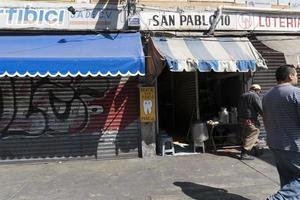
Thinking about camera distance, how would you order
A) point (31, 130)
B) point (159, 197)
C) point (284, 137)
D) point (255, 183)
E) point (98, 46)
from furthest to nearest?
Answer: point (31, 130)
point (98, 46)
point (255, 183)
point (159, 197)
point (284, 137)

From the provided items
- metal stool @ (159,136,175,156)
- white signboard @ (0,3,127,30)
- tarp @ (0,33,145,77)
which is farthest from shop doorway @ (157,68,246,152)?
white signboard @ (0,3,127,30)

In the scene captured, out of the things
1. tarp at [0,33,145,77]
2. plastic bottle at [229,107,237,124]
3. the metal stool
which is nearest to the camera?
tarp at [0,33,145,77]

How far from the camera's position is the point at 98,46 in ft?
32.6

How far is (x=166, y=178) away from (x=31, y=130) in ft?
11.5

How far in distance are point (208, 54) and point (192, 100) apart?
10.5 ft

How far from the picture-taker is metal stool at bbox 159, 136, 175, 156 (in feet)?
35.9

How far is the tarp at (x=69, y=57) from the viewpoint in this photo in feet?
29.5

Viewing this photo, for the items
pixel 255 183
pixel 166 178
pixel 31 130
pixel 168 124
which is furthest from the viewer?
pixel 168 124

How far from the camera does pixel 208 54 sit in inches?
389

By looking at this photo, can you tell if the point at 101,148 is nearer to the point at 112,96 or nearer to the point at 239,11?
the point at 112,96

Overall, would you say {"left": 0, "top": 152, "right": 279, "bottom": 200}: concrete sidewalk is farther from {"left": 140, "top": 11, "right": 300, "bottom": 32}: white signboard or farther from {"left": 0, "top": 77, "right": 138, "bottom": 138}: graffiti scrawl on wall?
{"left": 140, "top": 11, "right": 300, "bottom": 32}: white signboard

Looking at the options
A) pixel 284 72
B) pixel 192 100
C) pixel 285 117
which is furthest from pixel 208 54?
pixel 285 117

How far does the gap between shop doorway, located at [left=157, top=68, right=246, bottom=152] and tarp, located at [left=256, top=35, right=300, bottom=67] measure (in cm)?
98

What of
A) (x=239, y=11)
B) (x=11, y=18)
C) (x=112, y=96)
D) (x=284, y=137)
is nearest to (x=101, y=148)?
(x=112, y=96)
